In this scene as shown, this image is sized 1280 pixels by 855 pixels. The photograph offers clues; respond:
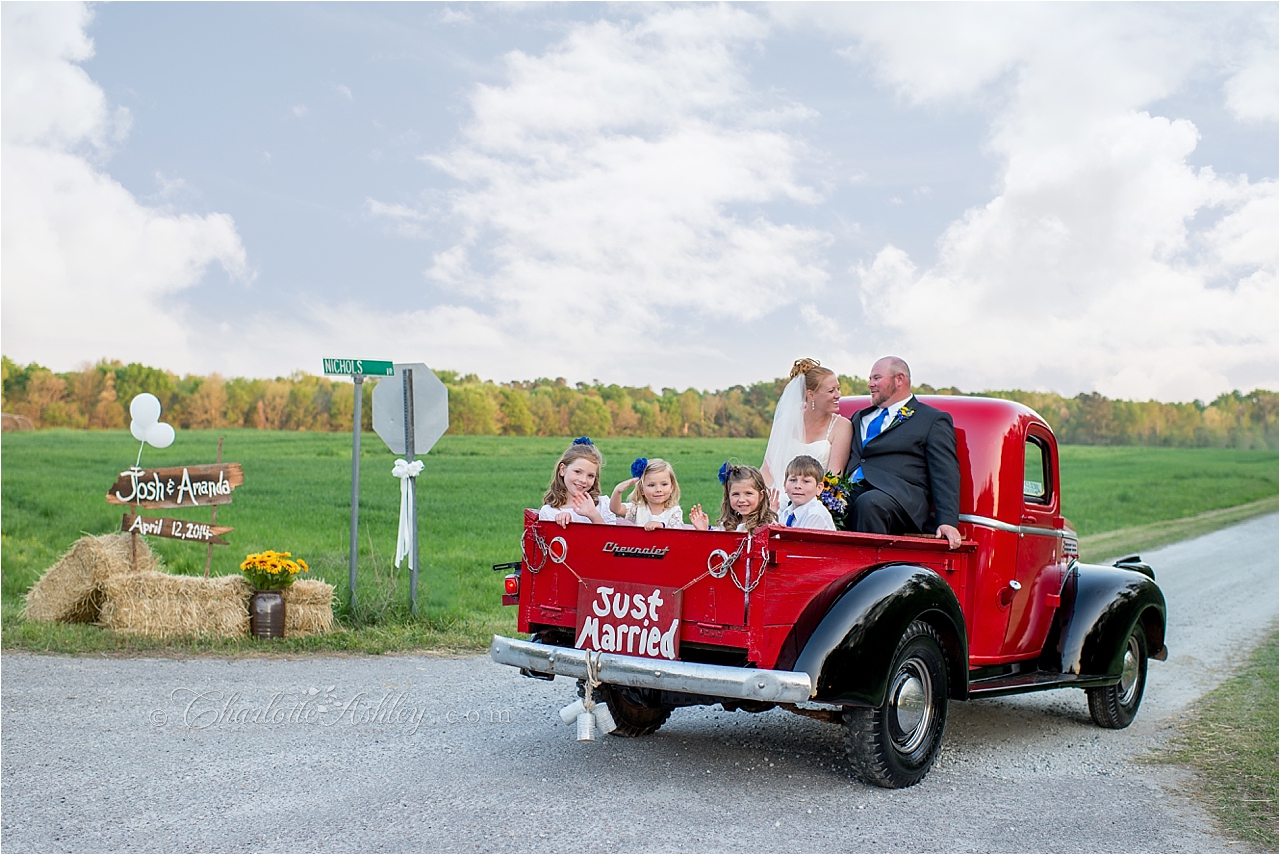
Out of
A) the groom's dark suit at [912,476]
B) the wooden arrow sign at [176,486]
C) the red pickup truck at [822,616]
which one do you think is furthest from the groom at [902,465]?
the wooden arrow sign at [176,486]

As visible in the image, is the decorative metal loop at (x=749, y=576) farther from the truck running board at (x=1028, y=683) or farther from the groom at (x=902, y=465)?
the truck running board at (x=1028, y=683)

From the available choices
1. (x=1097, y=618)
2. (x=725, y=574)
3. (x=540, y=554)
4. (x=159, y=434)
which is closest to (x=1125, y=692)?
(x=1097, y=618)

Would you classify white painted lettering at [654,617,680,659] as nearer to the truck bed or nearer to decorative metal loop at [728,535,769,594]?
the truck bed

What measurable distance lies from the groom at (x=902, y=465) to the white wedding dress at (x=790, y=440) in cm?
24

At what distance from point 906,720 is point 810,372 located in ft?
7.27

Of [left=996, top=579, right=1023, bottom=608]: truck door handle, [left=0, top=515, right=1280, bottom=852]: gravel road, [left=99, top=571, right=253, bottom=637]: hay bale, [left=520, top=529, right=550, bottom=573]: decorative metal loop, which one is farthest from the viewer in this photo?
[left=99, top=571, right=253, bottom=637]: hay bale

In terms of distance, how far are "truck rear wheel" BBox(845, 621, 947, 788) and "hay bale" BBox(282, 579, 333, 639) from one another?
564 cm

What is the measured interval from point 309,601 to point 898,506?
5.59m

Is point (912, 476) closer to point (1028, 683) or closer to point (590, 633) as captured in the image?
point (1028, 683)

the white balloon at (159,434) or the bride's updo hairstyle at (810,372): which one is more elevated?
the bride's updo hairstyle at (810,372)

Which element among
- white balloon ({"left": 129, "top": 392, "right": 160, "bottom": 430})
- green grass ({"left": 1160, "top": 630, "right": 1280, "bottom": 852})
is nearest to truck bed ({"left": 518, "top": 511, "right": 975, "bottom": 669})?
green grass ({"left": 1160, "top": 630, "right": 1280, "bottom": 852})

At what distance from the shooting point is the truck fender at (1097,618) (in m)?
6.41

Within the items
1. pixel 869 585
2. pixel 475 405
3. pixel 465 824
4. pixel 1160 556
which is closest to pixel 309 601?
pixel 465 824

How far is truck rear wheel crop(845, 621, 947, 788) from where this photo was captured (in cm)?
487
